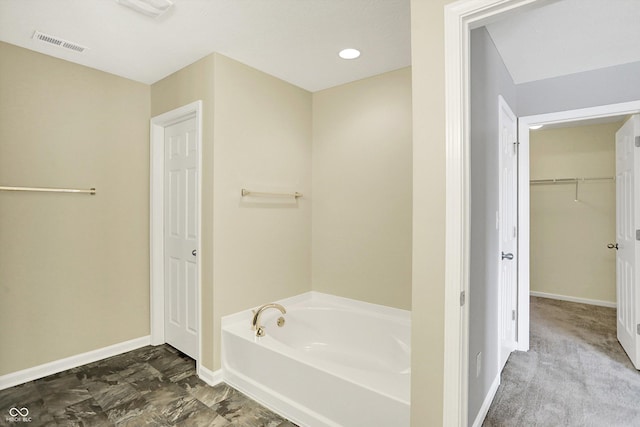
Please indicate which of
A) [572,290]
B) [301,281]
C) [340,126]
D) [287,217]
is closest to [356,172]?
[340,126]

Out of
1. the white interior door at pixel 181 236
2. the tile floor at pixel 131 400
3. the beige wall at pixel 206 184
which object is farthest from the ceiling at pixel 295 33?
the tile floor at pixel 131 400

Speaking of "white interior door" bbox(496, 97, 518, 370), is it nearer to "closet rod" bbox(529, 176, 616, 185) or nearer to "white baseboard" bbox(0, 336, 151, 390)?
"closet rod" bbox(529, 176, 616, 185)

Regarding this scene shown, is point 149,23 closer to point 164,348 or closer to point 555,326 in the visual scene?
point 164,348

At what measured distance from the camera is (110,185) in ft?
9.25

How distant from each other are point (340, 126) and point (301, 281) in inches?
59.1

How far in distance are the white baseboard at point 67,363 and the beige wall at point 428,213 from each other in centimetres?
254

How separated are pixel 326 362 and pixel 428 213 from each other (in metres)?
1.10

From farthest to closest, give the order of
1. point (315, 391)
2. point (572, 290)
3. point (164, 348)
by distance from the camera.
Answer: point (572, 290)
point (164, 348)
point (315, 391)

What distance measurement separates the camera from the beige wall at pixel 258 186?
247cm

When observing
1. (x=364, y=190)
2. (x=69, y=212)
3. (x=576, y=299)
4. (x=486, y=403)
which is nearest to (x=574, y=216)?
(x=576, y=299)

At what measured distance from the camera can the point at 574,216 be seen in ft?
14.3

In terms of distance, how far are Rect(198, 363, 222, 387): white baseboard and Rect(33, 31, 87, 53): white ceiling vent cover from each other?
2453 millimetres

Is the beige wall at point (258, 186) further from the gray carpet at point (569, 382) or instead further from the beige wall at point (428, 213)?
the gray carpet at point (569, 382)

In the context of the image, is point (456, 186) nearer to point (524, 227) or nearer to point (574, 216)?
point (524, 227)
